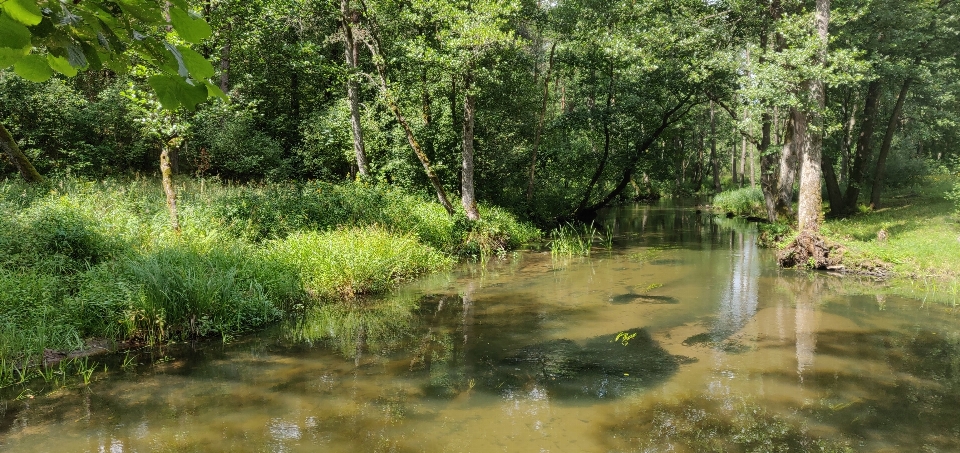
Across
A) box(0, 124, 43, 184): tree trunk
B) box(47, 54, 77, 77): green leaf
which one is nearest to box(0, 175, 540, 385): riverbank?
box(0, 124, 43, 184): tree trunk

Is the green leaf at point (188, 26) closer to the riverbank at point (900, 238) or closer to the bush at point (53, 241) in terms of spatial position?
the bush at point (53, 241)

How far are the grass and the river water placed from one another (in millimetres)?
1318

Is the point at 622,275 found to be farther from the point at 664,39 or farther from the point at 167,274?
the point at 167,274

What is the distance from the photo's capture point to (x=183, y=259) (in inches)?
344

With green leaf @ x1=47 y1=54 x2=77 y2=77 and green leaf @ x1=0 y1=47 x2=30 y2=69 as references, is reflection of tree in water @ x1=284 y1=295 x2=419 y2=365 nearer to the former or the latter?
green leaf @ x1=47 y1=54 x2=77 y2=77

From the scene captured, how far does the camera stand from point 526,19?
1750 centimetres

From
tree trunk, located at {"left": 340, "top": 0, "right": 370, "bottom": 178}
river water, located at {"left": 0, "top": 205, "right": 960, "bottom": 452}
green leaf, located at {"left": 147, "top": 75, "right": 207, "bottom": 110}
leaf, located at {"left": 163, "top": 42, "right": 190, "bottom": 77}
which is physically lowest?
river water, located at {"left": 0, "top": 205, "right": 960, "bottom": 452}

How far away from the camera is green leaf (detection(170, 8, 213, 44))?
1.63 meters

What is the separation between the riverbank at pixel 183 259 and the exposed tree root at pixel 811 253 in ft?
27.8

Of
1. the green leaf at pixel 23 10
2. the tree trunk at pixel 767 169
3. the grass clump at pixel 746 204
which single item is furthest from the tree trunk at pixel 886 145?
the green leaf at pixel 23 10

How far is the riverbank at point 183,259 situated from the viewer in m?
7.44

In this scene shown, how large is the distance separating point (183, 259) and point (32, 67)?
792cm

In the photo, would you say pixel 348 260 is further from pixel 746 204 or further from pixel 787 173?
pixel 746 204

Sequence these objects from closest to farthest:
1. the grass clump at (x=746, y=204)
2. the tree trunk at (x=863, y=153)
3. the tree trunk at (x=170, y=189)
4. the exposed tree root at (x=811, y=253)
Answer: the tree trunk at (x=170, y=189)
the exposed tree root at (x=811, y=253)
the tree trunk at (x=863, y=153)
the grass clump at (x=746, y=204)
